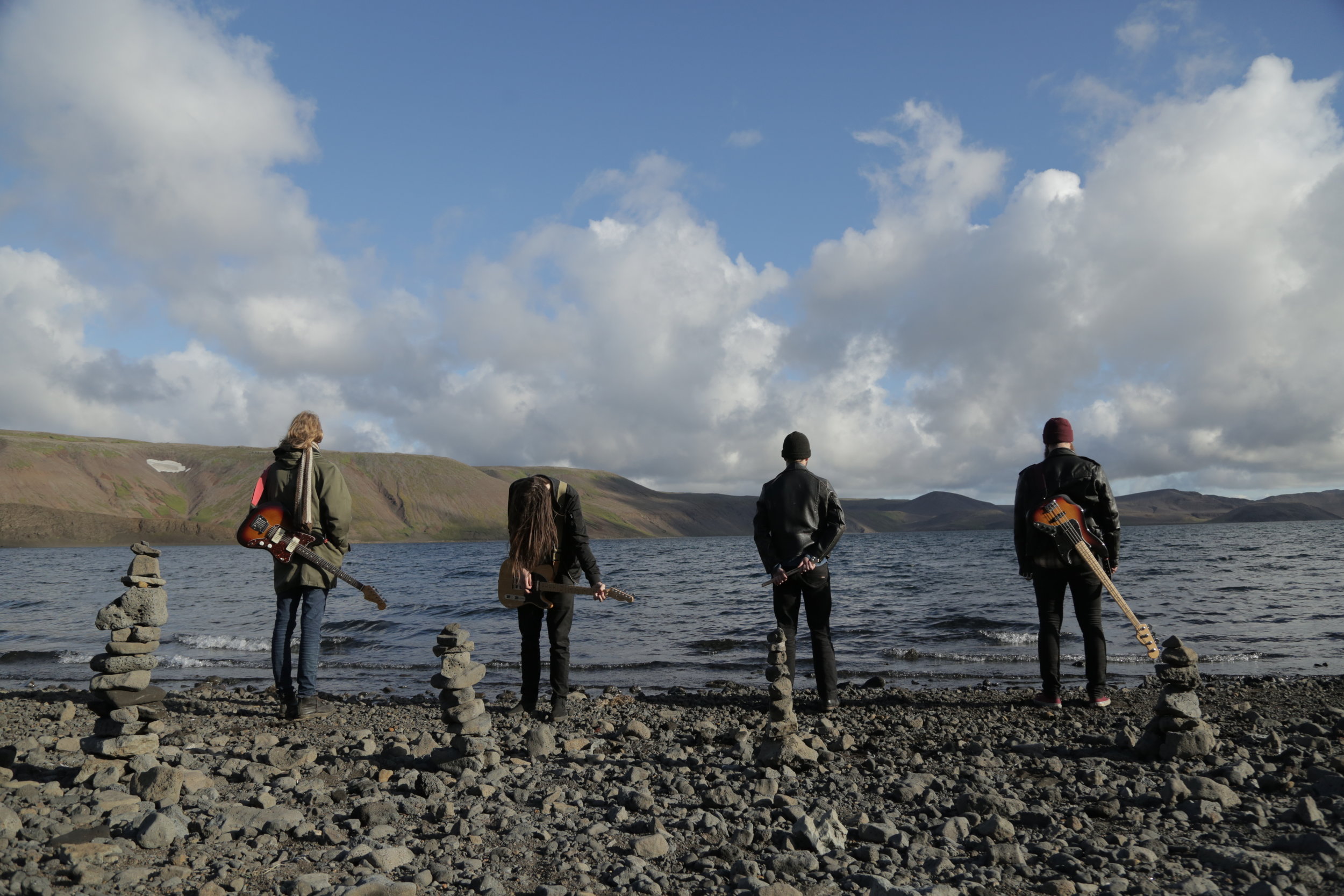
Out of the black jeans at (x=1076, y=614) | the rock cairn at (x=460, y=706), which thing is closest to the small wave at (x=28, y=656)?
the rock cairn at (x=460, y=706)

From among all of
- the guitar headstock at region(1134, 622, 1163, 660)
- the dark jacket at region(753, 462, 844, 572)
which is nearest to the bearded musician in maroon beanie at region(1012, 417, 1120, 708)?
the guitar headstock at region(1134, 622, 1163, 660)

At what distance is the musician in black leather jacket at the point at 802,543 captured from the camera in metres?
7.31

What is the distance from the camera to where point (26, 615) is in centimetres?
2242

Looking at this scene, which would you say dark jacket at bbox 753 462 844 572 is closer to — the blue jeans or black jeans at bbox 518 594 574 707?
black jeans at bbox 518 594 574 707

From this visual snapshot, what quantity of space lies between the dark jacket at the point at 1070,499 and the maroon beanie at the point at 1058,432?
175mm

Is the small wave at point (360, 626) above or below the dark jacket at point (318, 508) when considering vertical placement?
below

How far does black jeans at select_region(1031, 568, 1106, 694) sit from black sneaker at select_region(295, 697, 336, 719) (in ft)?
24.2

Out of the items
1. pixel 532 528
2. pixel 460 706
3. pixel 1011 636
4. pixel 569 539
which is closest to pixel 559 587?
pixel 569 539

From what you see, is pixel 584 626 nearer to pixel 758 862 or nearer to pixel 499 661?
pixel 499 661

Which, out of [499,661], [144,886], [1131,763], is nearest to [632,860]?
[144,886]

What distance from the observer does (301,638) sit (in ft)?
22.9

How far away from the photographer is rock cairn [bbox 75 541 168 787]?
526cm

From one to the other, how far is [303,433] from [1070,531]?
738 centimetres

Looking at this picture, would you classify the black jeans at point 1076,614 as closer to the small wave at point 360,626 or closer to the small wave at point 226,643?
the small wave at point 226,643
